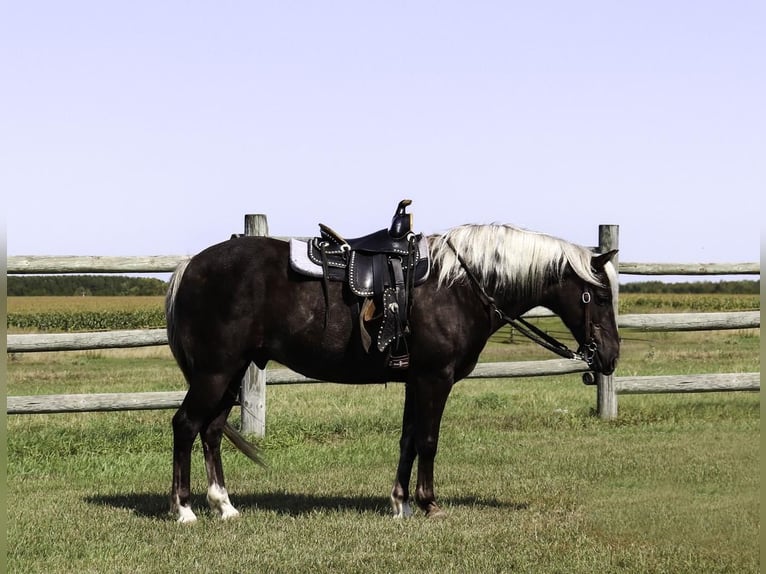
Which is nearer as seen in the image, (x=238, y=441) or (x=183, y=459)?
(x=183, y=459)

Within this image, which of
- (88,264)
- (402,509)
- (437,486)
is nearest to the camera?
(402,509)

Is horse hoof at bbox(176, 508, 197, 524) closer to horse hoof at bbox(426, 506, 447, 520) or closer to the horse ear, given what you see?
horse hoof at bbox(426, 506, 447, 520)

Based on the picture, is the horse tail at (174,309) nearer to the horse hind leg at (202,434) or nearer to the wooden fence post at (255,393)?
the horse hind leg at (202,434)

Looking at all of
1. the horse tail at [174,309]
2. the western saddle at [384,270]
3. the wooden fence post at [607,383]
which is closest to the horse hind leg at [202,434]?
the horse tail at [174,309]

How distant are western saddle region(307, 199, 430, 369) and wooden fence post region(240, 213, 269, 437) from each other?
3.53 metres

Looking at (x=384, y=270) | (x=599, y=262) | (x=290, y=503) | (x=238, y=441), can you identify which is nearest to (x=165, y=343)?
(x=238, y=441)

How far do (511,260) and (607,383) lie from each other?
5265 millimetres

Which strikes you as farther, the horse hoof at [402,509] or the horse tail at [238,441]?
the horse tail at [238,441]

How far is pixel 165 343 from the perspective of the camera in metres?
9.80

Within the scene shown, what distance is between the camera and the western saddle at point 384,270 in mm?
6594

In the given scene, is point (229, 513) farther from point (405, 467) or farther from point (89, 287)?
point (89, 287)

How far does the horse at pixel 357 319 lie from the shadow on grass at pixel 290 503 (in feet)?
1.46

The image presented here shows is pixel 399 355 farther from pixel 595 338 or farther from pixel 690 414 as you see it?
pixel 690 414

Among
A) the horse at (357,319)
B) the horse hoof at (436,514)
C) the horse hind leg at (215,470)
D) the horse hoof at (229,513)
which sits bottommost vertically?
the horse hoof at (229,513)
